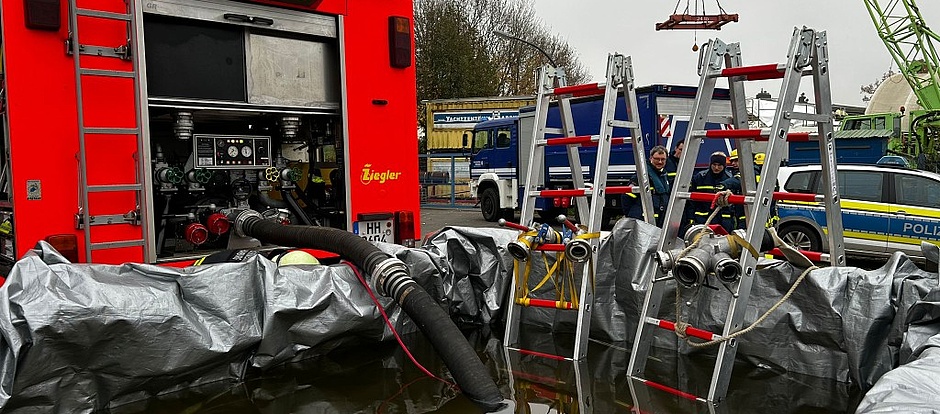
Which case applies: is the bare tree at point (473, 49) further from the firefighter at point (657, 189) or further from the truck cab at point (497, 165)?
the firefighter at point (657, 189)

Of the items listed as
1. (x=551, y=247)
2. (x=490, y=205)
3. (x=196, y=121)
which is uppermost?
(x=196, y=121)

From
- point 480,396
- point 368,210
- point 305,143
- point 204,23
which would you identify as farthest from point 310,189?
point 480,396

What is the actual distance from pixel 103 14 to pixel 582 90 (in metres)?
3.17

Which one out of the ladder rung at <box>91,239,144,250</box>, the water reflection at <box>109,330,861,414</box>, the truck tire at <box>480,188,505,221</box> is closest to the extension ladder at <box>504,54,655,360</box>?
the water reflection at <box>109,330,861,414</box>

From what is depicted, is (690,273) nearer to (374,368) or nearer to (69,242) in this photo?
(374,368)

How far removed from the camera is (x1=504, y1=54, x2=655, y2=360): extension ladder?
4820mm

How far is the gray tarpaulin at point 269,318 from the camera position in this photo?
141 inches

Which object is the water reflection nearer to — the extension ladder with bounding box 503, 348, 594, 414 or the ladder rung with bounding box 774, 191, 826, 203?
the extension ladder with bounding box 503, 348, 594, 414

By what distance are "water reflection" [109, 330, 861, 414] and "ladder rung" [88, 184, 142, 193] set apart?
127 cm

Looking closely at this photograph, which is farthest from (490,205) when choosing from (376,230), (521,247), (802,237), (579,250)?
(579,250)

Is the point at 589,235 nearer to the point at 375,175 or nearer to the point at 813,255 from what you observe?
the point at 813,255

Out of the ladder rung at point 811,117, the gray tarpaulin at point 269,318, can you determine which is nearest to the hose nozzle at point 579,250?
the gray tarpaulin at point 269,318

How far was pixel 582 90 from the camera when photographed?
526cm

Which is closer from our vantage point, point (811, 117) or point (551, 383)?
point (811, 117)
